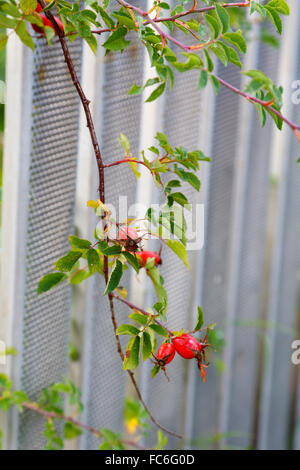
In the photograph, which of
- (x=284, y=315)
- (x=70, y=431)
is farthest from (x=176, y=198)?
(x=284, y=315)

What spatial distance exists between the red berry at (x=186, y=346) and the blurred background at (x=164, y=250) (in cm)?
7

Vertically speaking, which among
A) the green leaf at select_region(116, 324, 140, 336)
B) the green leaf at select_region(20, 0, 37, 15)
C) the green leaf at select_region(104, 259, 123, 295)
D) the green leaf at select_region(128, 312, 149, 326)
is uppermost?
the green leaf at select_region(20, 0, 37, 15)

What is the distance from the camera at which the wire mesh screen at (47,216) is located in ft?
2.73

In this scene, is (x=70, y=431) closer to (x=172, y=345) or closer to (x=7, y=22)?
(x=172, y=345)

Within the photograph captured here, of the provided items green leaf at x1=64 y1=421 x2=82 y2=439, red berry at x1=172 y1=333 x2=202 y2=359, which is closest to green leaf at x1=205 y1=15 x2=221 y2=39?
red berry at x1=172 y1=333 x2=202 y2=359

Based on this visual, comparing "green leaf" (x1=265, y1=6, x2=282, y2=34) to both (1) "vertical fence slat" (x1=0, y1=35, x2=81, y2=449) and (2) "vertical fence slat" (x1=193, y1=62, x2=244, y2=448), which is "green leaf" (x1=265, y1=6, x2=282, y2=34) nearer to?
(1) "vertical fence slat" (x1=0, y1=35, x2=81, y2=449)

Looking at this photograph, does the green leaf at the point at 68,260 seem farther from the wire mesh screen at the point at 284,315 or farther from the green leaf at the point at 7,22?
the wire mesh screen at the point at 284,315

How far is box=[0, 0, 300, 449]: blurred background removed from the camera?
0.85 m

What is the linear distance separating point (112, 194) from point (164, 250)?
268 millimetres

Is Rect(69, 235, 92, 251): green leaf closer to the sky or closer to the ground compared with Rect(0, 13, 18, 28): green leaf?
closer to the ground

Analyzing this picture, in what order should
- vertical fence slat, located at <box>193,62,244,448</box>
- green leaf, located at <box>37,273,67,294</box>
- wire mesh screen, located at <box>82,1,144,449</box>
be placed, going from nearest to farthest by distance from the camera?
green leaf, located at <box>37,273,67,294</box>
wire mesh screen, located at <box>82,1,144,449</box>
vertical fence slat, located at <box>193,62,244,448</box>

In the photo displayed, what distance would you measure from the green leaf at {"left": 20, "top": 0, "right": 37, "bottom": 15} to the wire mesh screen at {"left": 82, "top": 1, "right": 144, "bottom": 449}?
361 mm

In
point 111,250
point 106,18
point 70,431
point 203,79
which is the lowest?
point 70,431

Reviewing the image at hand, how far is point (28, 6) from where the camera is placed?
0.56 meters
